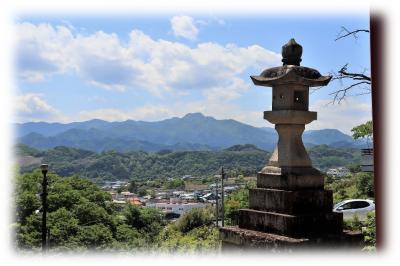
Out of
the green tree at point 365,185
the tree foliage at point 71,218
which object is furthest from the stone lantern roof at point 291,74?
the tree foliage at point 71,218

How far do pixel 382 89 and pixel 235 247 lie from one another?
3976 mm

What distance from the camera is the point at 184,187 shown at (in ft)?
460

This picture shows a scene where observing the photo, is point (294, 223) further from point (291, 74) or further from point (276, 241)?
point (291, 74)

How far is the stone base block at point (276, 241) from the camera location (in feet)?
18.1

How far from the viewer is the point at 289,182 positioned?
601 centimetres

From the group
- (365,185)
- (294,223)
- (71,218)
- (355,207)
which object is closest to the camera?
(294,223)

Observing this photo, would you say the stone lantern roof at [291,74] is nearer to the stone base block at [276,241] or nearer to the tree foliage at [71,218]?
the stone base block at [276,241]

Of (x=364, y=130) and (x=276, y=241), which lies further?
(x=364, y=130)

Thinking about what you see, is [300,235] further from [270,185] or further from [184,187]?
[184,187]

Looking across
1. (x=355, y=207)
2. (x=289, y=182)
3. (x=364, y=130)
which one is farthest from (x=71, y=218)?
(x=289, y=182)

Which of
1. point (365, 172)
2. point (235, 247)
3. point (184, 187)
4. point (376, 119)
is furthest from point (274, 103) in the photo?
point (184, 187)

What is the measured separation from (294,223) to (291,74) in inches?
80.9

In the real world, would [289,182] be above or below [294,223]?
above

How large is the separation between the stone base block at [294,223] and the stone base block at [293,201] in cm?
10
